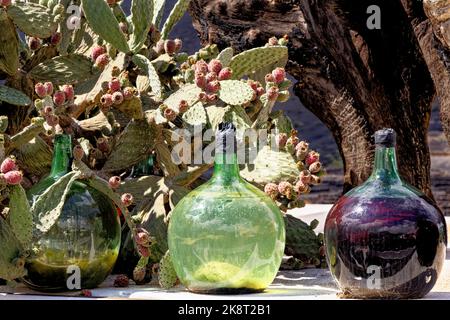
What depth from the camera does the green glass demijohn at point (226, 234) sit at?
150cm

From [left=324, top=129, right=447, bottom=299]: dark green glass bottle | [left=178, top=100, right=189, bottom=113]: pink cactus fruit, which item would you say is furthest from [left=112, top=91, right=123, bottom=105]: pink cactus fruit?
[left=324, top=129, right=447, bottom=299]: dark green glass bottle

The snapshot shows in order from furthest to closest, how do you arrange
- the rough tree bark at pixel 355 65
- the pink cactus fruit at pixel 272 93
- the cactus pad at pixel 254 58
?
the rough tree bark at pixel 355 65 → the cactus pad at pixel 254 58 → the pink cactus fruit at pixel 272 93

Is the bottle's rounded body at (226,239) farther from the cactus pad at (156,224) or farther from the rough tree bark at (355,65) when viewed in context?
the rough tree bark at (355,65)

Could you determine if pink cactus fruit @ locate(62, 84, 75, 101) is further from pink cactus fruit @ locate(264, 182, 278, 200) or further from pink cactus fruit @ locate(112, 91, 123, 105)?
pink cactus fruit @ locate(264, 182, 278, 200)

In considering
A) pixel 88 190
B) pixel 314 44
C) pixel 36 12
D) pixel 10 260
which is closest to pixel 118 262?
pixel 88 190

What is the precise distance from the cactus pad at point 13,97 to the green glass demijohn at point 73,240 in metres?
0.10

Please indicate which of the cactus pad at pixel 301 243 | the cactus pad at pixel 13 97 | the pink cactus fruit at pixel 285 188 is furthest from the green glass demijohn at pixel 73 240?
the cactus pad at pixel 301 243

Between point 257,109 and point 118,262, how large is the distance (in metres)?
0.40

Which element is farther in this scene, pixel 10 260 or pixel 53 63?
pixel 53 63

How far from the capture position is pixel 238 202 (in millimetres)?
1523

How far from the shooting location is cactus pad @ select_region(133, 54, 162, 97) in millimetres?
1710

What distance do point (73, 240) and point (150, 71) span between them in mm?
353
